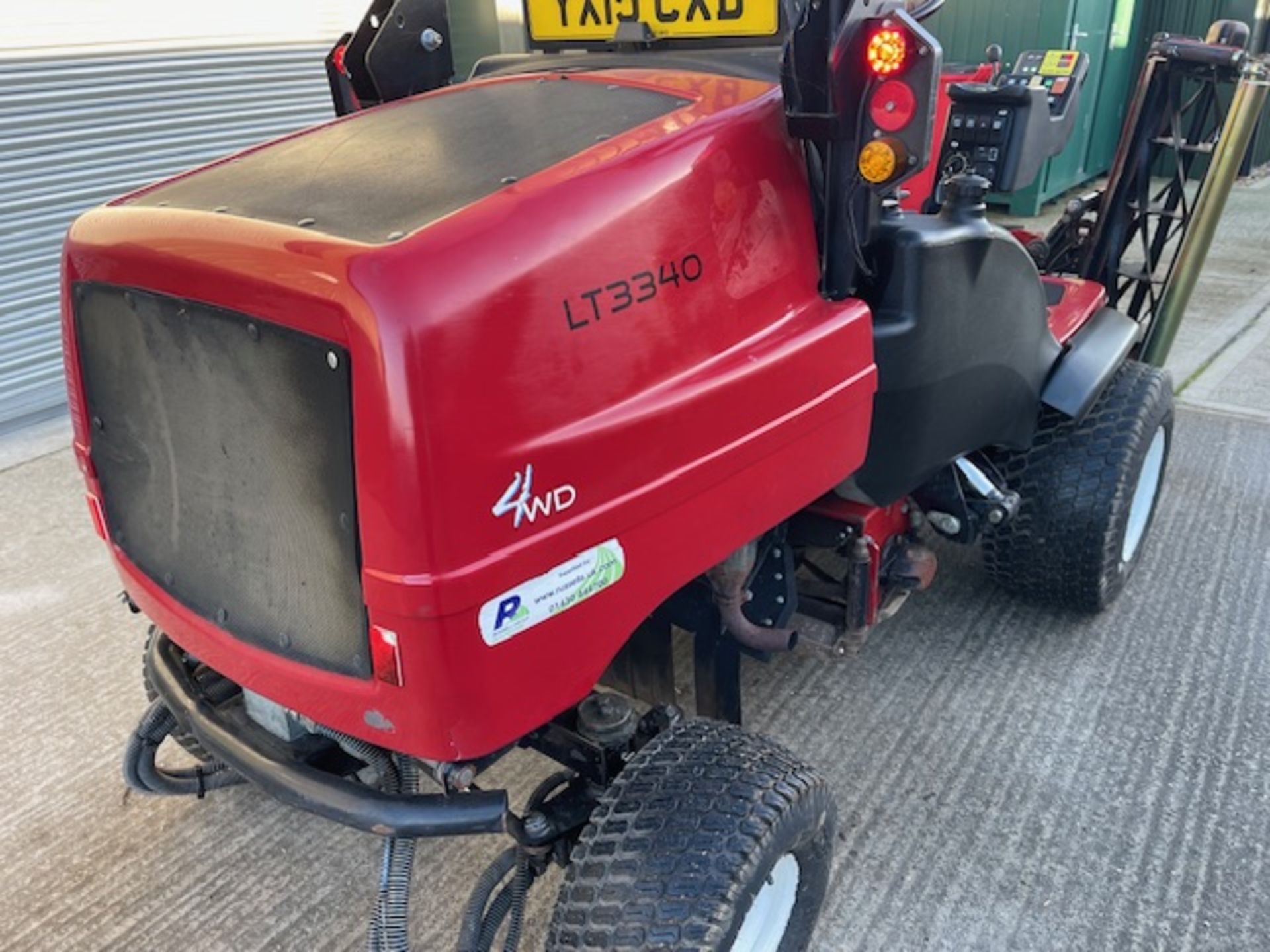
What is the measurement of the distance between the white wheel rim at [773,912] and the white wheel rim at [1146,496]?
1657 millimetres

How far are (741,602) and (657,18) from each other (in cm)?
115

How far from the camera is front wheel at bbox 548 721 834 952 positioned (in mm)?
1518

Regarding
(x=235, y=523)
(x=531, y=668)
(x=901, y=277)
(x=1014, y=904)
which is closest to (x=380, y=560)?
(x=531, y=668)

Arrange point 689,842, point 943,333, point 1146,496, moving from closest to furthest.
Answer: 1. point 689,842
2. point 943,333
3. point 1146,496

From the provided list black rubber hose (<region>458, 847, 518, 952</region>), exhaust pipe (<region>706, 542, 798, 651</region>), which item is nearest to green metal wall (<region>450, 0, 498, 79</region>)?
exhaust pipe (<region>706, 542, 798, 651</region>)

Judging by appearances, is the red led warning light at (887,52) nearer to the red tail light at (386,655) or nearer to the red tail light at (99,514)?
the red tail light at (386,655)

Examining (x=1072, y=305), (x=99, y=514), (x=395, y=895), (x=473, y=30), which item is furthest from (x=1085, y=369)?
(x=473, y=30)

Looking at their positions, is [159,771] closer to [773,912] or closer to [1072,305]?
[773,912]

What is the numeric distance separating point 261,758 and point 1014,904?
1.43 meters

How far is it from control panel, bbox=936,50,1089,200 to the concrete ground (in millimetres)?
1165

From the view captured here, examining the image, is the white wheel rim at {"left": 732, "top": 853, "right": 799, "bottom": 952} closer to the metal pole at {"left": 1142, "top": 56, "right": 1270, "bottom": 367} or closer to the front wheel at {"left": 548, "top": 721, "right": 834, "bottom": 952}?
the front wheel at {"left": 548, "top": 721, "right": 834, "bottom": 952}

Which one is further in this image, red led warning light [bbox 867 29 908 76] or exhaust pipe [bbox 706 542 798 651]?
exhaust pipe [bbox 706 542 798 651]

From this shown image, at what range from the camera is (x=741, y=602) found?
203 centimetres

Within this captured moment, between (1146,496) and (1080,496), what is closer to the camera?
(1080,496)
